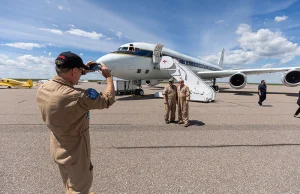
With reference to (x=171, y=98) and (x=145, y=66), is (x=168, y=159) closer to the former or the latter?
(x=171, y=98)

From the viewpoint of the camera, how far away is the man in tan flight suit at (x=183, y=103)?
20.6 ft

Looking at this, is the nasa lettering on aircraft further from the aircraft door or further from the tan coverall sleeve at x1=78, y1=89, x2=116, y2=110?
the tan coverall sleeve at x1=78, y1=89, x2=116, y2=110

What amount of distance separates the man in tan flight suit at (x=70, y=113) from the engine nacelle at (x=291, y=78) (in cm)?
1919

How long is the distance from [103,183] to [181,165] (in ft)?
4.72

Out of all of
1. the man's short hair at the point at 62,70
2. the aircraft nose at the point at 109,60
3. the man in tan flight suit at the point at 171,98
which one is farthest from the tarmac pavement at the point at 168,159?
the aircraft nose at the point at 109,60

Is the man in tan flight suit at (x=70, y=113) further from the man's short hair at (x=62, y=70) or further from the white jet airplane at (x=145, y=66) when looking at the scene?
the white jet airplane at (x=145, y=66)

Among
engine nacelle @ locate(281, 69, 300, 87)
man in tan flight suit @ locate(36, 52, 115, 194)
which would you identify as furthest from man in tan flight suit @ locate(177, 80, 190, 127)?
engine nacelle @ locate(281, 69, 300, 87)

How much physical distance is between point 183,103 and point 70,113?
528cm

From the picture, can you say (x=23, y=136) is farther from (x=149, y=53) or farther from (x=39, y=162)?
(x=149, y=53)

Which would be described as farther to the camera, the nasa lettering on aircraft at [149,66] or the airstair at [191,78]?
the airstair at [191,78]

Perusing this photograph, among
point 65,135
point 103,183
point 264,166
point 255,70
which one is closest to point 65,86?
point 65,135

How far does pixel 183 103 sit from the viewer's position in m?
6.44

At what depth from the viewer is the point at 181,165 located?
11.0 ft

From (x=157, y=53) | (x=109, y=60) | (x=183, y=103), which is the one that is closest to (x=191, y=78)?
(x=157, y=53)
